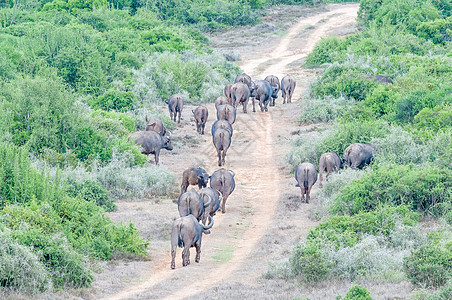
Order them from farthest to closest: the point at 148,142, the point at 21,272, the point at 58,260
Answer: the point at 148,142, the point at 58,260, the point at 21,272

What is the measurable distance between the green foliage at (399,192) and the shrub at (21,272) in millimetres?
8084

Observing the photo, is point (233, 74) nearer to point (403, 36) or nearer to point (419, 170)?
point (403, 36)

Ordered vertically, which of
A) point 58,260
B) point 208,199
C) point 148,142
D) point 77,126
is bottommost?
point 148,142

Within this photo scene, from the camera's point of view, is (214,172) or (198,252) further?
(214,172)

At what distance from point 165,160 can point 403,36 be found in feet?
79.0

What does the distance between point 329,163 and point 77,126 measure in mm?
7966

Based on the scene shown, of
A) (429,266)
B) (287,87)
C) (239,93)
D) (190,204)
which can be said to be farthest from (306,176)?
(287,87)

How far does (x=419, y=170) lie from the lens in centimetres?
1838

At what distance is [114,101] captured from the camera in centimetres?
3041

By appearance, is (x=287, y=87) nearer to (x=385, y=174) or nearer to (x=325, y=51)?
(x=325, y=51)

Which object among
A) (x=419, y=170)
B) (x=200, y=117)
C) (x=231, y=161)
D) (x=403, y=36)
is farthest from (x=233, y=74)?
(x=419, y=170)

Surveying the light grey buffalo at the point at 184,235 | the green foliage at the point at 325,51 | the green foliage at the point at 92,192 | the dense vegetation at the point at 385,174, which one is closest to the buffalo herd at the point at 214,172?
the light grey buffalo at the point at 184,235

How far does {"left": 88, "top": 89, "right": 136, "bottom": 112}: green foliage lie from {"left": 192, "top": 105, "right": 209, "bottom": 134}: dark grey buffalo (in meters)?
3.03

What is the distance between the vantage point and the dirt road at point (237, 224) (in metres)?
13.2
